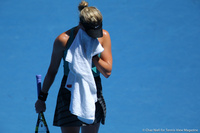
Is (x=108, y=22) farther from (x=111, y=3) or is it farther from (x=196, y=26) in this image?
(x=196, y=26)

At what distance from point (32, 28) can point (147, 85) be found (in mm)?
2580

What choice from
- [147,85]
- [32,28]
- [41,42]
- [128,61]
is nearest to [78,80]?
[147,85]

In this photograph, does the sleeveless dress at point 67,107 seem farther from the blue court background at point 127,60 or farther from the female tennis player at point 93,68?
the blue court background at point 127,60

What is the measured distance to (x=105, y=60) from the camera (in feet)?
6.66

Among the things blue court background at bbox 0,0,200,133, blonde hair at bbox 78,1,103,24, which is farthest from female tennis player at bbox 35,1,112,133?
blue court background at bbox 0,0,200,133

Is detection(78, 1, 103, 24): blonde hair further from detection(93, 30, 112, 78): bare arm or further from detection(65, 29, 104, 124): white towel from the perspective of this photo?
detection(93, 30, 112, 78): bare arm

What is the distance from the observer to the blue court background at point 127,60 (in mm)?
4211

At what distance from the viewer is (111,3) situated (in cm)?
698

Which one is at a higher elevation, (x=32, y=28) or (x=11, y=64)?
(x=32, y=28)

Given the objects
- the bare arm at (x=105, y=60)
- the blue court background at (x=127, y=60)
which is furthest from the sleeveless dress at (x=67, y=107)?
the blue court background at (x=127, y=60)

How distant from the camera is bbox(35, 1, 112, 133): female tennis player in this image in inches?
73.9

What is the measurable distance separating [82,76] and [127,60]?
3.60m

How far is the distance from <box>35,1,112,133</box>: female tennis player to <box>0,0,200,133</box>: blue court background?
1800 millimetres

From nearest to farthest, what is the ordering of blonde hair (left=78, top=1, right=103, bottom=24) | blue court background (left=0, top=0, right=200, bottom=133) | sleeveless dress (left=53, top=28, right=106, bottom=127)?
blonde hair (left=78, top=1, right=103, bottom=24)
sleeveless dress (left=53, top=28, right=106, bottom=127)
blue court background (left=0, top=0, right=200, bottom=133)
